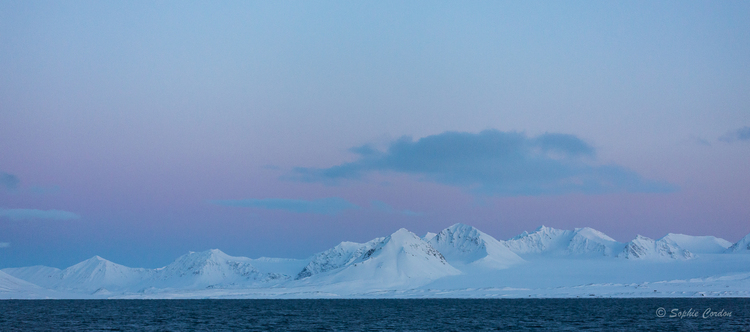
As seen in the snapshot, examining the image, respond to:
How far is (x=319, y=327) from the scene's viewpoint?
91375mm

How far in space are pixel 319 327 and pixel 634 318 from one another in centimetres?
4786

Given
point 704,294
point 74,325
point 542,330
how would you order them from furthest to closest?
point 704,294 → point 74,325 → point 542,330

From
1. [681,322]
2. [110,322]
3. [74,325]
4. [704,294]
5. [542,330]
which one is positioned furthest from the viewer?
[704,294]

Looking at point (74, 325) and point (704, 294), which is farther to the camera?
point (704, 294)

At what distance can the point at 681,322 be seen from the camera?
8956 cm

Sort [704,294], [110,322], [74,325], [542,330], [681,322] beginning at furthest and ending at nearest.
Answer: [704,294] → [110,322] → [74,325] → [681,322] → [542,330]

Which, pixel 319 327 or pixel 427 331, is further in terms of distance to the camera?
pixel 319 327

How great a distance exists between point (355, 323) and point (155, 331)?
29.1 m

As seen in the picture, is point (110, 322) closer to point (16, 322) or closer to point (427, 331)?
point (16, 322)

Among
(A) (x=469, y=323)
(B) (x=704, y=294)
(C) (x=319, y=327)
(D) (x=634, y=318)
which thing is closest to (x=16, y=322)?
(C) (x=319, y=327)

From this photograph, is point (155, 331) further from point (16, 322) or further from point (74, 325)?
point (16, 322)

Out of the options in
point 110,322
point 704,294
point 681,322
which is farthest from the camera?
point 704,294

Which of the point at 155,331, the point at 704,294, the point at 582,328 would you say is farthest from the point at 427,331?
the point at 704,294

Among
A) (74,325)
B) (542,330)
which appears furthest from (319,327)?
(74,325)
